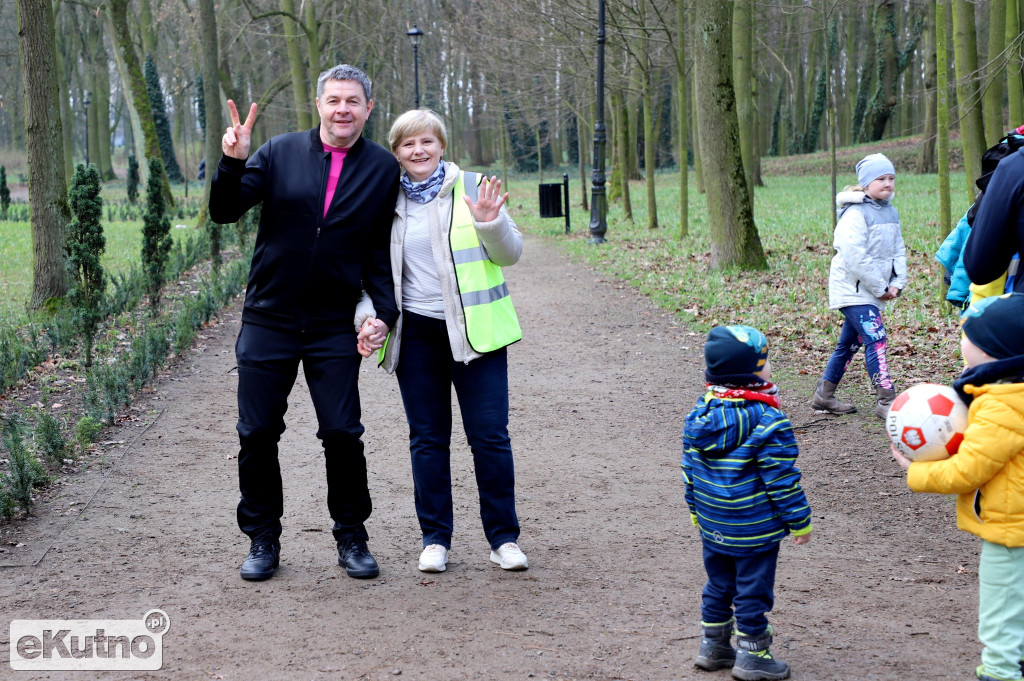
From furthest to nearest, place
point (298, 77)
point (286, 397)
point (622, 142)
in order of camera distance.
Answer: point (622, 142) < point (298, 77) < point (286, 397)

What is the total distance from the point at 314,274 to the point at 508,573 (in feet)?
5.02

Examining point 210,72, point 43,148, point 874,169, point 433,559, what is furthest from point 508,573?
point 210,72

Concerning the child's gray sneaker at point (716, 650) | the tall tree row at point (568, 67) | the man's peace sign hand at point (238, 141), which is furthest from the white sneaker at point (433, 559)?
the tall tree row at point (568, 67)

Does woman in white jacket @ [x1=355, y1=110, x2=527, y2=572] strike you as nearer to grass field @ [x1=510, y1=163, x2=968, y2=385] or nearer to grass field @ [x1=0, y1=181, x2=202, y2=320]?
grass field @ [x1=510, y1=163, x2=968, y2=385]

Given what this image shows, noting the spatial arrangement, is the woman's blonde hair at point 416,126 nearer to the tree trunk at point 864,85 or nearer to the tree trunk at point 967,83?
the tree trunk at point 967,83

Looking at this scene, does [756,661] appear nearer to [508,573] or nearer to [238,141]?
[508,573]

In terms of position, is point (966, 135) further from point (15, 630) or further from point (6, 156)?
point (6, 156)

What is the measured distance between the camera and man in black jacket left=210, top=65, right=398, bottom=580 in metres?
4.06

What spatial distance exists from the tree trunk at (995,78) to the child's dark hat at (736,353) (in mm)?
9382

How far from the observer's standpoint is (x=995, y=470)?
288 centimetres

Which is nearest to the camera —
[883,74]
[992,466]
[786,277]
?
[992,466]

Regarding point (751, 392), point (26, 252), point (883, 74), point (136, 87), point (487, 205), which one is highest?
point (883, 74)

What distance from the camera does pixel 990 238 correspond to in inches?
145

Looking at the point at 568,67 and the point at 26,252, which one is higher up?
the point at 568,67
